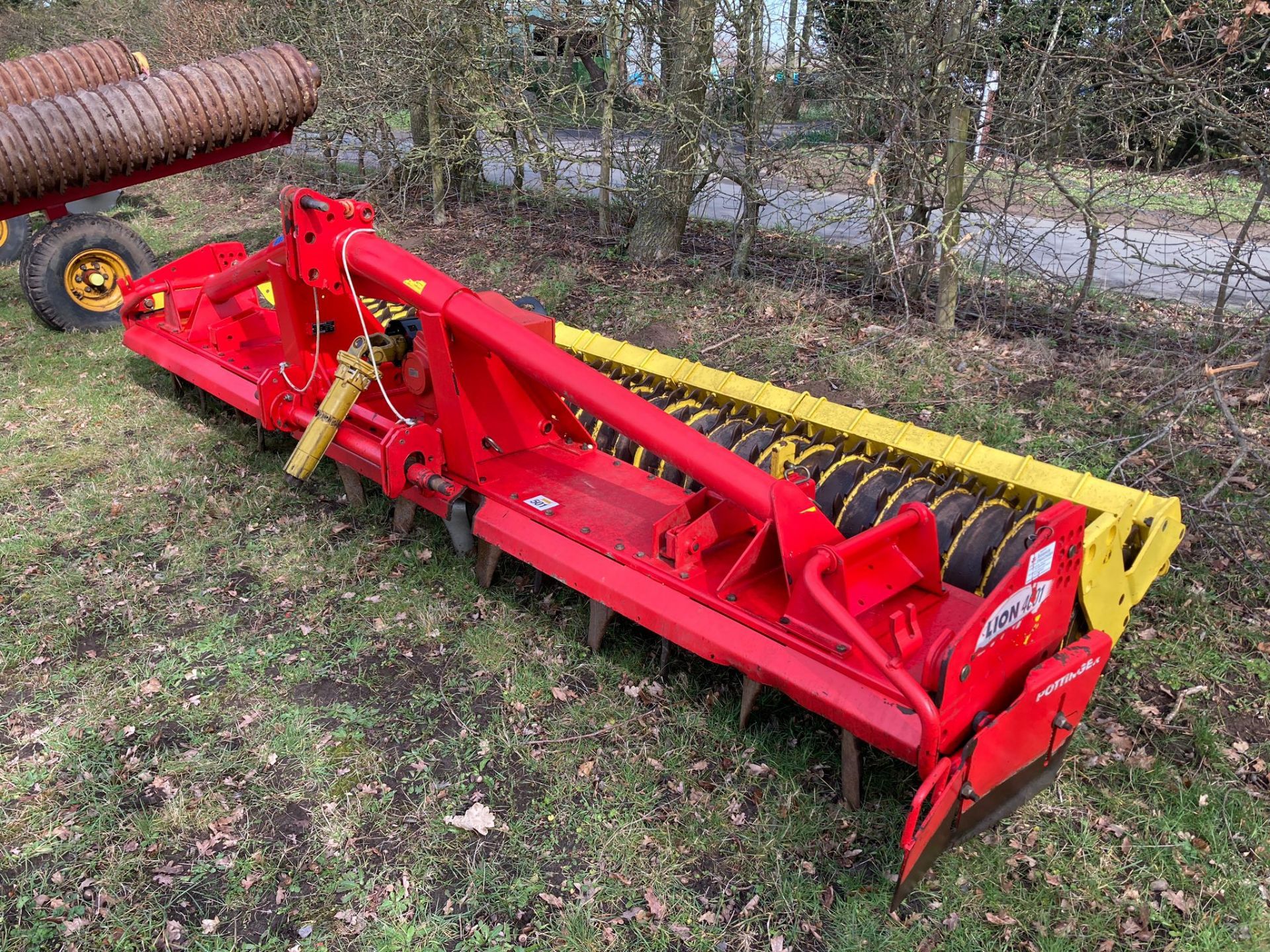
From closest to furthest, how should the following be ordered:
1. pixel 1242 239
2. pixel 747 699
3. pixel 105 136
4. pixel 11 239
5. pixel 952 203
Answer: pixel 747 699 < pixel 1242 239 < pixel 952 203 < pixel 105 136 < pixel 11 239

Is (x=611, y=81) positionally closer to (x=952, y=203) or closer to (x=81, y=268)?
(x=952, y=203)

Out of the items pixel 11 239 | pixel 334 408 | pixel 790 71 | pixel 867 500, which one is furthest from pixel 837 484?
pixel 11 239

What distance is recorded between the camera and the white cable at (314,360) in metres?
5.04

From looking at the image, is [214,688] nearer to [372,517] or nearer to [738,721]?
[372,517]

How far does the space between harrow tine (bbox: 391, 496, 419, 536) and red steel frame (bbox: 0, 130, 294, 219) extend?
14.4 feet

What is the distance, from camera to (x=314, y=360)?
533 centimetres

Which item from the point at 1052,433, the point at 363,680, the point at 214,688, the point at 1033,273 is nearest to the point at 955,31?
the point at 1033,273

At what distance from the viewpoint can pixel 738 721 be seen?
3.88 metres

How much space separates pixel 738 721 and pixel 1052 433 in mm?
3227

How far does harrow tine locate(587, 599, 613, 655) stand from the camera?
13.7ft

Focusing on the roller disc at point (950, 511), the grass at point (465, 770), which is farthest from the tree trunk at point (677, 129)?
the roller disc at point (950, 511)

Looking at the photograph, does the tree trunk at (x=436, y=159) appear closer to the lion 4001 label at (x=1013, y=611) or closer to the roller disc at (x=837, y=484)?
the roller disc at (x=837, y=484)

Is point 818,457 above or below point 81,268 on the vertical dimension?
above

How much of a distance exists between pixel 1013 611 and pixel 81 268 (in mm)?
8383
